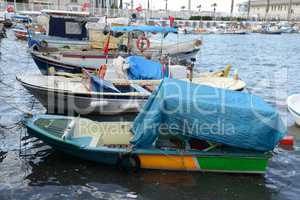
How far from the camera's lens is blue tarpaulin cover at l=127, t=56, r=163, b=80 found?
18766mm

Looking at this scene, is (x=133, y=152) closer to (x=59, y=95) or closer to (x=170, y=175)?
(x=170, y=175)

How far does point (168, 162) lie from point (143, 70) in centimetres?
882

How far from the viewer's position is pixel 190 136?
10461 mm

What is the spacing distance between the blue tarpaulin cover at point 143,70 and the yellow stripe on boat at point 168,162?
827 centimetres

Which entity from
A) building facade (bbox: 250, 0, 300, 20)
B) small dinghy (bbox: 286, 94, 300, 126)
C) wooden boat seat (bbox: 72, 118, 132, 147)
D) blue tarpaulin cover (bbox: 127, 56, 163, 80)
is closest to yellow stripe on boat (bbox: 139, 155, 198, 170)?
wooden boat seat (bbox: 72, 118, 132, 147)

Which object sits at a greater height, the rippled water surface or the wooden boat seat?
the wooden boat seat

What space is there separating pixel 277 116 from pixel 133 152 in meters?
3.79

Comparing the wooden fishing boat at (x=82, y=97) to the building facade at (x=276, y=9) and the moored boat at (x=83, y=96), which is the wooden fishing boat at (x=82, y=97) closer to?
the moored boat at (x=83, y=96)

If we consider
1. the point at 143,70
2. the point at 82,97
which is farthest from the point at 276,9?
the point at 82,97

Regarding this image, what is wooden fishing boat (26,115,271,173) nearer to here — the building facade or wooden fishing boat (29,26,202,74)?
→ wooden fishing boat (29,26,202,74)

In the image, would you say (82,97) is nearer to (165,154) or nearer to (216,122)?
(165,154)

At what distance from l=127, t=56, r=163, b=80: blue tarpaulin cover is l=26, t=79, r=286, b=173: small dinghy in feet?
24.4

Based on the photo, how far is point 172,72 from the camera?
1989 centimetres

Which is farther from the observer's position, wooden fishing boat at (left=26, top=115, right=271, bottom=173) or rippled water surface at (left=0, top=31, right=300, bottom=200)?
wooden fishing boat at (left=26, top=115, right=271, bottom=173)
